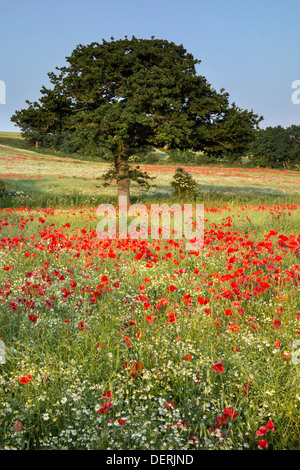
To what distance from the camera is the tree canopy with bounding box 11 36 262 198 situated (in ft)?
53.8

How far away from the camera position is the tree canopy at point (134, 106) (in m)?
16.4

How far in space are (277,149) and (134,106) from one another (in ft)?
234

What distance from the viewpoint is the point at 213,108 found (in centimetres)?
1769

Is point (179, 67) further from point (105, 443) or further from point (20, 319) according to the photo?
point (105, 443)

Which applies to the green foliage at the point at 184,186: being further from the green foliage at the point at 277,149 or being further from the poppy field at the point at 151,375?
the green foliage at the point at 277,149

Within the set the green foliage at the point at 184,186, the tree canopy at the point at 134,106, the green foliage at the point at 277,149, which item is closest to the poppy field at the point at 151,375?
the tree canopy at the point at 134,106

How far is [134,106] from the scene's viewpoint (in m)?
16.3

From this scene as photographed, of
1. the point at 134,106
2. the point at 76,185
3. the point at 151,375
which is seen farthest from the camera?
the point at 76,185

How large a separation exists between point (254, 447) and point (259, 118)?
1859 cm

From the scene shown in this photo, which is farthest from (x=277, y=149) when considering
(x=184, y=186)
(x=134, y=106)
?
(x=134, y=106)

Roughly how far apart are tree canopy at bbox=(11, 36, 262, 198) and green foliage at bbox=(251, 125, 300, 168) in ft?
203

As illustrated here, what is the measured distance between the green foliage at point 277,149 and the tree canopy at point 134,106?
61732 millimetres

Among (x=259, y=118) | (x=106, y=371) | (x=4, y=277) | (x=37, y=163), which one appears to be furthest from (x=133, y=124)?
(x=37, y=163)

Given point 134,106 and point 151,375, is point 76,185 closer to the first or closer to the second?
point 134,106
